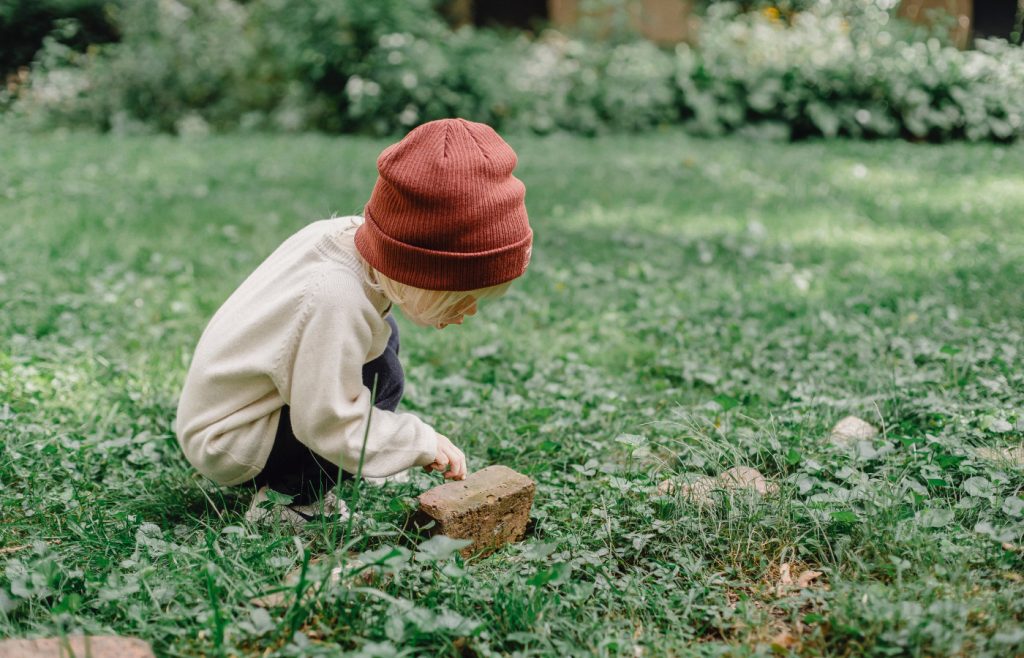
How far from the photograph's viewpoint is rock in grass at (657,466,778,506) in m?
2.14

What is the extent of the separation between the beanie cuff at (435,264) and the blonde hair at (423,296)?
0.11 ft

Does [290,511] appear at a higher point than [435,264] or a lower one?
lower

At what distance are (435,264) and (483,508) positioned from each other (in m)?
0.60

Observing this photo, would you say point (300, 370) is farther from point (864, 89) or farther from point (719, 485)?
A: point (864, 89)

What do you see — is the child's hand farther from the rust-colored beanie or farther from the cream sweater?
the rust-colored beanie

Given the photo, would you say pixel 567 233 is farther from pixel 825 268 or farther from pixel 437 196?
pixel 437 196

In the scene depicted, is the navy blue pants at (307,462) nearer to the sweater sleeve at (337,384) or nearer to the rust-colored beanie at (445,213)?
the sweater sleeve at (337,384)

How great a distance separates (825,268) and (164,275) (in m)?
3.34

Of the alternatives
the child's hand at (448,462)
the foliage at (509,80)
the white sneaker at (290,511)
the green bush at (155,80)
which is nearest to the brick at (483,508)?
the child's hand at (448,462)

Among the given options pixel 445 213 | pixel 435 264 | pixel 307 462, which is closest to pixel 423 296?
pixel 435 264

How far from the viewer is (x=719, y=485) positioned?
218cm

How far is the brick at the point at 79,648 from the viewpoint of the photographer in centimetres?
153

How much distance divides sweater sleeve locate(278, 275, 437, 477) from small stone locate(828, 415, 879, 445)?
4.07ft

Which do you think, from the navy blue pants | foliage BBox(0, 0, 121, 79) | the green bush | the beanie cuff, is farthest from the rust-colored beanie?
foliage BBox(0, 0, 121, 79)
